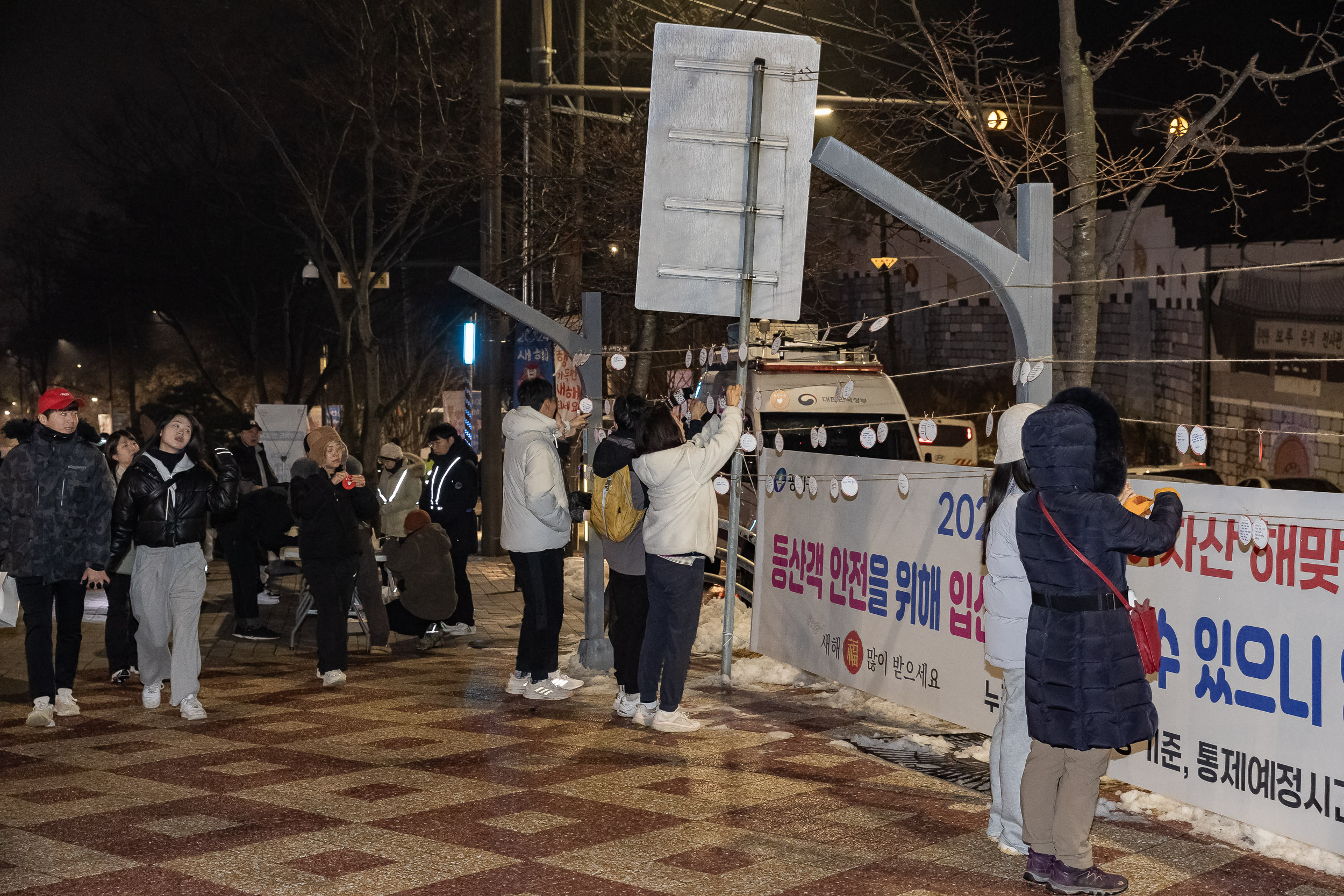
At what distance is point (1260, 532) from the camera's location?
15.1 ft

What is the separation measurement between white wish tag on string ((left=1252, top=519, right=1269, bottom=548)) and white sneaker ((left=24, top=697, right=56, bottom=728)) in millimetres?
6055

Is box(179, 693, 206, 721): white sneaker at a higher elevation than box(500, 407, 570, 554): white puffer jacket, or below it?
below

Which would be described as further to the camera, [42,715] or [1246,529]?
[42,715]

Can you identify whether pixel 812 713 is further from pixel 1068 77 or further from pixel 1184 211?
pixel 1184 211

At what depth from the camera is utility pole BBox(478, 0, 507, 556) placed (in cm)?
1686

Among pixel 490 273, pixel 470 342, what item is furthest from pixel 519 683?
pixel 470 342

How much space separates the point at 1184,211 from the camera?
1959 centimetres

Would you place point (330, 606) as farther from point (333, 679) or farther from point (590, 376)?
point (590, 376)

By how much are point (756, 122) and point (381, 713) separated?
13.1 feet

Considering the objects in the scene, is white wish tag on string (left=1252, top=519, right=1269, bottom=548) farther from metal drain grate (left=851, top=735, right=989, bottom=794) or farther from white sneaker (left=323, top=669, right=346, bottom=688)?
white sneaker (left=323, top=669, right=346, bottom=688)

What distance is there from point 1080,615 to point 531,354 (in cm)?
1410

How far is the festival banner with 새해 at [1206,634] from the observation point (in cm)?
448

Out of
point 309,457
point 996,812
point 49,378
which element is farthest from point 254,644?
point 49,378

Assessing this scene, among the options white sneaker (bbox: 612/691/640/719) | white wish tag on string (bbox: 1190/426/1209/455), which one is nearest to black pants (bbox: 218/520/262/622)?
white sneaker (bbox: 612/691/640/719)
